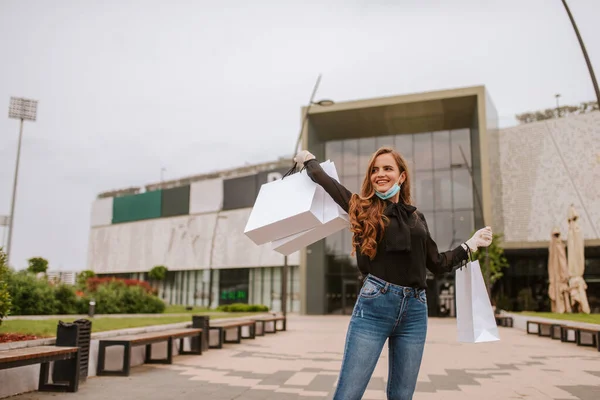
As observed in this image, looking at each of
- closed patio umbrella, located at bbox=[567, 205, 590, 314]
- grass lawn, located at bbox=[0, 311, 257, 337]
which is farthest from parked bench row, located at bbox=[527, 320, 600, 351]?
grass lawn, located at bbox=[0, 311, 257, 337]

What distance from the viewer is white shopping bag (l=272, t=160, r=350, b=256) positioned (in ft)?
10.5

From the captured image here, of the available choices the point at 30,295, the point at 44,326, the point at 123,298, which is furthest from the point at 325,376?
the point at 123,298

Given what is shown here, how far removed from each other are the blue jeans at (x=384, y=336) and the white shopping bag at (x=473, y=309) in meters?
0.56

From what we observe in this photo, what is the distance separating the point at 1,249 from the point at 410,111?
32093mm

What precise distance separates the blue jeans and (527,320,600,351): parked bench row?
461 inches

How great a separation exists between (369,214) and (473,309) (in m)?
1.00

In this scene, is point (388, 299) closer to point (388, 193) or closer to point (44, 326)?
point (388, 193)

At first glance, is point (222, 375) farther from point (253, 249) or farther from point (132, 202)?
point (132, 202)

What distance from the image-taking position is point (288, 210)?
10.6 feet

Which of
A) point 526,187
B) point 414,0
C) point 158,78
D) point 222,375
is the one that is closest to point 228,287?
point 526,187

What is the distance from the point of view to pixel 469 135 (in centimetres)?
3744

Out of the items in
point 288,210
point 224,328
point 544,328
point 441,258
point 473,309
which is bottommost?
point 544,328

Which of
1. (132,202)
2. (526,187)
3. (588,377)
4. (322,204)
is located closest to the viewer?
(322,204)

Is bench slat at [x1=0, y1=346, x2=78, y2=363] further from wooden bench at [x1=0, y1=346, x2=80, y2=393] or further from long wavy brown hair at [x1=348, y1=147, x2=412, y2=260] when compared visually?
long wavy brown hair at [x1=348, y1=147, x2=412, y2=260]
